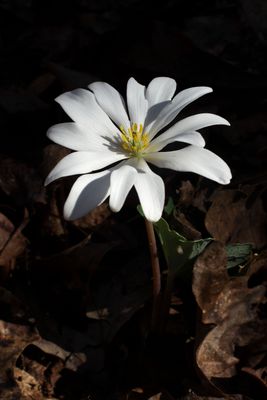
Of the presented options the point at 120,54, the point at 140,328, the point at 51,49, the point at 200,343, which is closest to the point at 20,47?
the point at 51,49

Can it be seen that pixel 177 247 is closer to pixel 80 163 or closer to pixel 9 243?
pixel 80 163

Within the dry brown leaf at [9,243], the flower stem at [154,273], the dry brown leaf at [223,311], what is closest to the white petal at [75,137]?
the flower stem at [154,273]

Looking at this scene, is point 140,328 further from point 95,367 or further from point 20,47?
point 20,47

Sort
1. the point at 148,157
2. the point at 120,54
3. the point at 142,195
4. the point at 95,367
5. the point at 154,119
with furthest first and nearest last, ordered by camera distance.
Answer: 1. the point at 120,54
2. the point at 95,367
3. the point at 154,119
4. the point at 148,157
5. the point at 142,195

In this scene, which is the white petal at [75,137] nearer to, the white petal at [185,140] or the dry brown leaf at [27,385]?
the white petal at [185,140]

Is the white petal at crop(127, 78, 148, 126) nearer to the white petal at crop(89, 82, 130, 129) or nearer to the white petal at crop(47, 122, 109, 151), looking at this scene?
the white petal at crop(89, 82, 130, 129)

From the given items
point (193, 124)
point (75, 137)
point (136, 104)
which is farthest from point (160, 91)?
point (75, 137)

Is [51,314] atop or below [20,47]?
below
